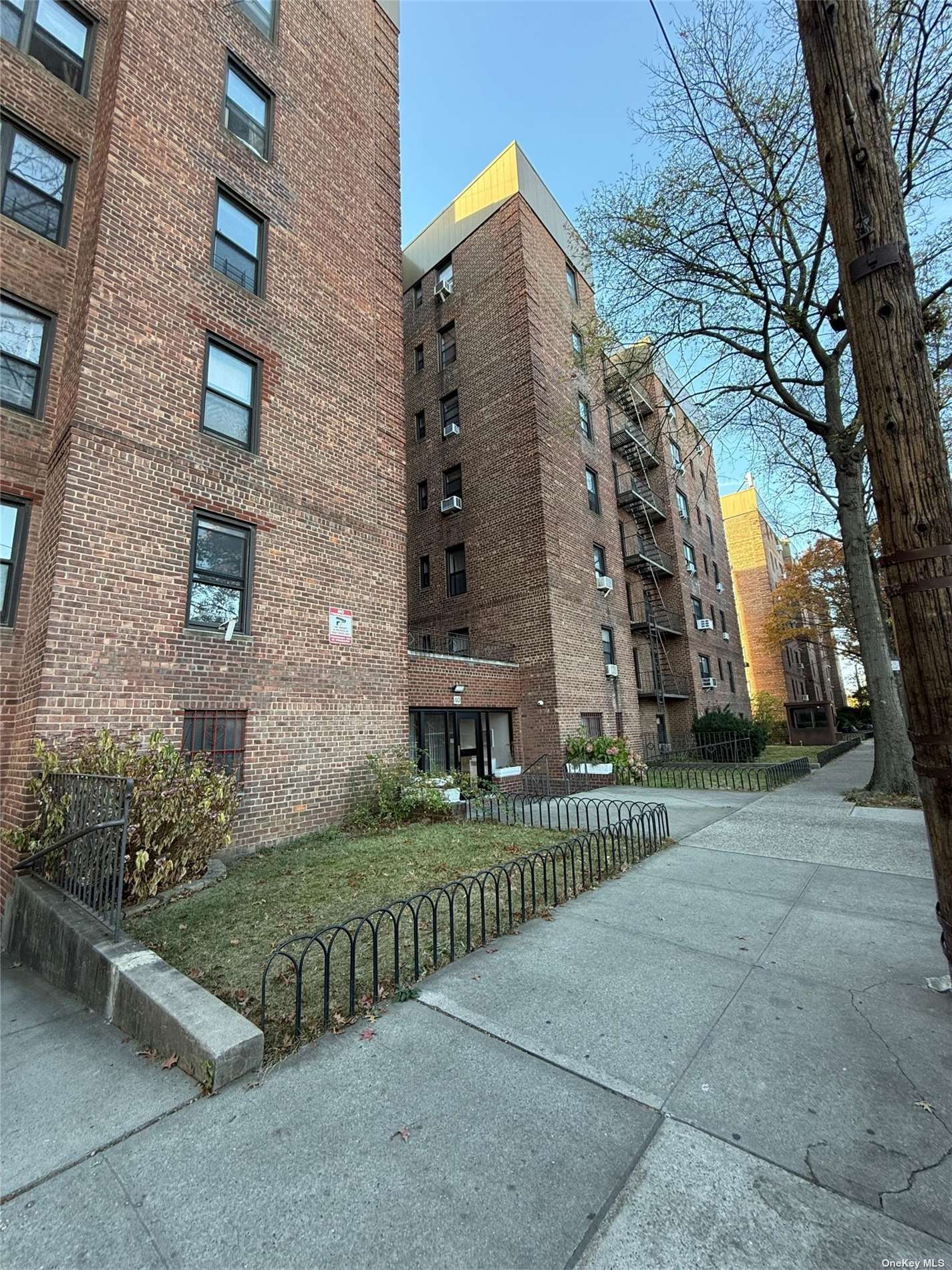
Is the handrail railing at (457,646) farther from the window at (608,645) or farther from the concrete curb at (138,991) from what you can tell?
the concrete curb at (138,991)

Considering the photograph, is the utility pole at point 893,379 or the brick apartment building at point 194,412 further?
the brick apartment building at point 194,412

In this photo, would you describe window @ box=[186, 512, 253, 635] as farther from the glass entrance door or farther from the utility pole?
the utility pole

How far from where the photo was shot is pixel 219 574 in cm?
798

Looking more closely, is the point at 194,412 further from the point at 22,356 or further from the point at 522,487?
the point at 522,487

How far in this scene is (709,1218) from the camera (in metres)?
1.96

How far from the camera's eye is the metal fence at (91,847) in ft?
13.1

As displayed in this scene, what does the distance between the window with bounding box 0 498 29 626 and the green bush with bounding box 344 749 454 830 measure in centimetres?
523

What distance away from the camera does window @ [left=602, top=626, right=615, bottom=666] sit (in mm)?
17547

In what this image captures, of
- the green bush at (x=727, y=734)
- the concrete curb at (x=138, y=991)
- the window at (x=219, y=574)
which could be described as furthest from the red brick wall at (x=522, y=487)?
the concrete curb at (x=138, y=991)

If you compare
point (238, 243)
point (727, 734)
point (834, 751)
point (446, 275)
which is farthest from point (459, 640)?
point (834, 751)

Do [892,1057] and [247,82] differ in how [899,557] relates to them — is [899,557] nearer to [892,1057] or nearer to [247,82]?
[892,1057]

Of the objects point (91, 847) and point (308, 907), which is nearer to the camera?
point (91, 847)

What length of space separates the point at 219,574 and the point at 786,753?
24665 millimetres

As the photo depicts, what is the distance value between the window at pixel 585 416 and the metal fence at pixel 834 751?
1413 cm
